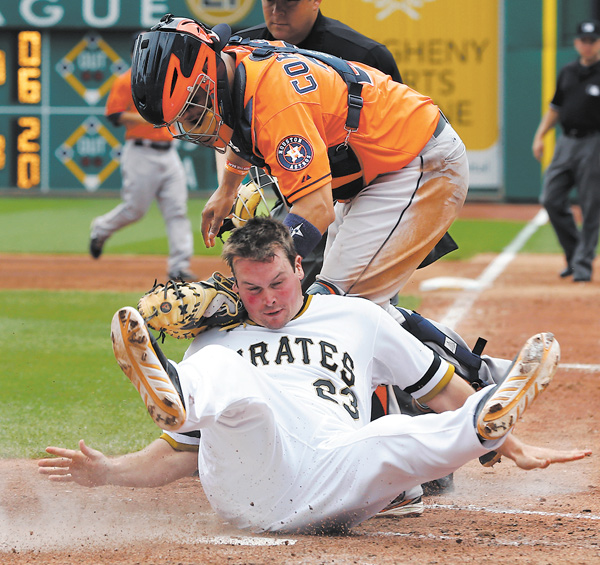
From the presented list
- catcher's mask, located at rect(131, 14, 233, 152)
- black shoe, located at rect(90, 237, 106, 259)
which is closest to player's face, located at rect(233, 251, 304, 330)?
catcher's mask, located at rect(131, 14, 233, 152)

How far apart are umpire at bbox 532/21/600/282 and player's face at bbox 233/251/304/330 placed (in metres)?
8.07

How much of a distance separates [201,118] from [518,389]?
157cm

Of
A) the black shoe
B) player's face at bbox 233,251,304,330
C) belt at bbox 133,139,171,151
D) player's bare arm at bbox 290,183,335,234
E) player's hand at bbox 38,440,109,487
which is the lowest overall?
the black shoe

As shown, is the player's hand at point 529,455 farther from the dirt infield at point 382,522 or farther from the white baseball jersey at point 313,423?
the white baseball jersey at point 313,423

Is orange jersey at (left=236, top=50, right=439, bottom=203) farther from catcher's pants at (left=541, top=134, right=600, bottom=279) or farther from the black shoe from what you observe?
the black shoe

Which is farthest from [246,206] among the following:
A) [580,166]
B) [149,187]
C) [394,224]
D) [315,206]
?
[580,166]

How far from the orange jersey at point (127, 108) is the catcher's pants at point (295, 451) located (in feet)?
26.5

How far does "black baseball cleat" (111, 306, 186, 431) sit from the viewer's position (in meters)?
3.00

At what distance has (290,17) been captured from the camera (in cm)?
507

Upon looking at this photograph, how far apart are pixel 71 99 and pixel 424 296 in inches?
632

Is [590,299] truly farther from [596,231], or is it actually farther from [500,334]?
[500,334]

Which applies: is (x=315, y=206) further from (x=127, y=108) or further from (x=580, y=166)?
(x=580, y=166)

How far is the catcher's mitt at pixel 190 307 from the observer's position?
3.54 metres

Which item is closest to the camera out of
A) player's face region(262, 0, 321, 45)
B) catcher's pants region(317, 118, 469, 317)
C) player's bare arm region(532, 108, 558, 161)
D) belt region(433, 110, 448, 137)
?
catcher's pants region(317, 118, 469, 317)
